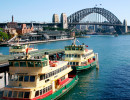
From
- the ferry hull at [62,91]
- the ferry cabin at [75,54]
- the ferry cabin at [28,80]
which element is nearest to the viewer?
the ferry cabin at [28,80]

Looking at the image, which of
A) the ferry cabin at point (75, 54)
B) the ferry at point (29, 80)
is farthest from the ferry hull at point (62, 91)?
the ferry cabin at point (75, 54)

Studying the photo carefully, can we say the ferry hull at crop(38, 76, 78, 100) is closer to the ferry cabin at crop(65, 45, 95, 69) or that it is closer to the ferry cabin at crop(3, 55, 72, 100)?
the ferry cabin at crop(3, 55, 72, 100)

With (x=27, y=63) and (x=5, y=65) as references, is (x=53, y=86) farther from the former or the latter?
(x=5, y=65)

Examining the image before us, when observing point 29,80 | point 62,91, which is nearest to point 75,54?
point 62,91

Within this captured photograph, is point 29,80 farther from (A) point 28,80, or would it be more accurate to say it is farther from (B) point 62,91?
(B) point 62,91

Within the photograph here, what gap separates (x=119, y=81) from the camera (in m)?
29.6

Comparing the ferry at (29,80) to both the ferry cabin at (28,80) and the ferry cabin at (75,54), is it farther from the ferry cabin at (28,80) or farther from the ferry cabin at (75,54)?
the ferry cabin at (75,54)

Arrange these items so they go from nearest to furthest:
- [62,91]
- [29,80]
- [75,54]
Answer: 1. [29,80]
2. [62,91]
3. [75,54]

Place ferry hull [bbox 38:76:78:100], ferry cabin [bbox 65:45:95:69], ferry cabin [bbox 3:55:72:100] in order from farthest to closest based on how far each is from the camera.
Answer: ferry cabin [bbox 65:45:95:69]
ferry hull [bbox 38:76:78:100]
ferry cabin [bbox 3:55:72:100]

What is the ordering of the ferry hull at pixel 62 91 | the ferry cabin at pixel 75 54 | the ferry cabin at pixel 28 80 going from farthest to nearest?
the ferry cabin at pixel 75 54, the ferry hull at pixel 62 91, the ferry cabin at pixel 28 80

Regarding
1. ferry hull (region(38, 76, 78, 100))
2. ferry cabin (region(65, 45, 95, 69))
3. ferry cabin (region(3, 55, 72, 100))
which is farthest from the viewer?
ferry cabin (region(65, 45, 95, 69))

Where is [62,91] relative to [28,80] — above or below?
below

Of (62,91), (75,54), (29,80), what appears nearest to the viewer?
(29,80)

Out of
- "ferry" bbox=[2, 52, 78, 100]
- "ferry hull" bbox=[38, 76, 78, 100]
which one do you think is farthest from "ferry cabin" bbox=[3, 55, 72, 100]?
"ferry hull" bbox=[38, 76, 78, 100]
